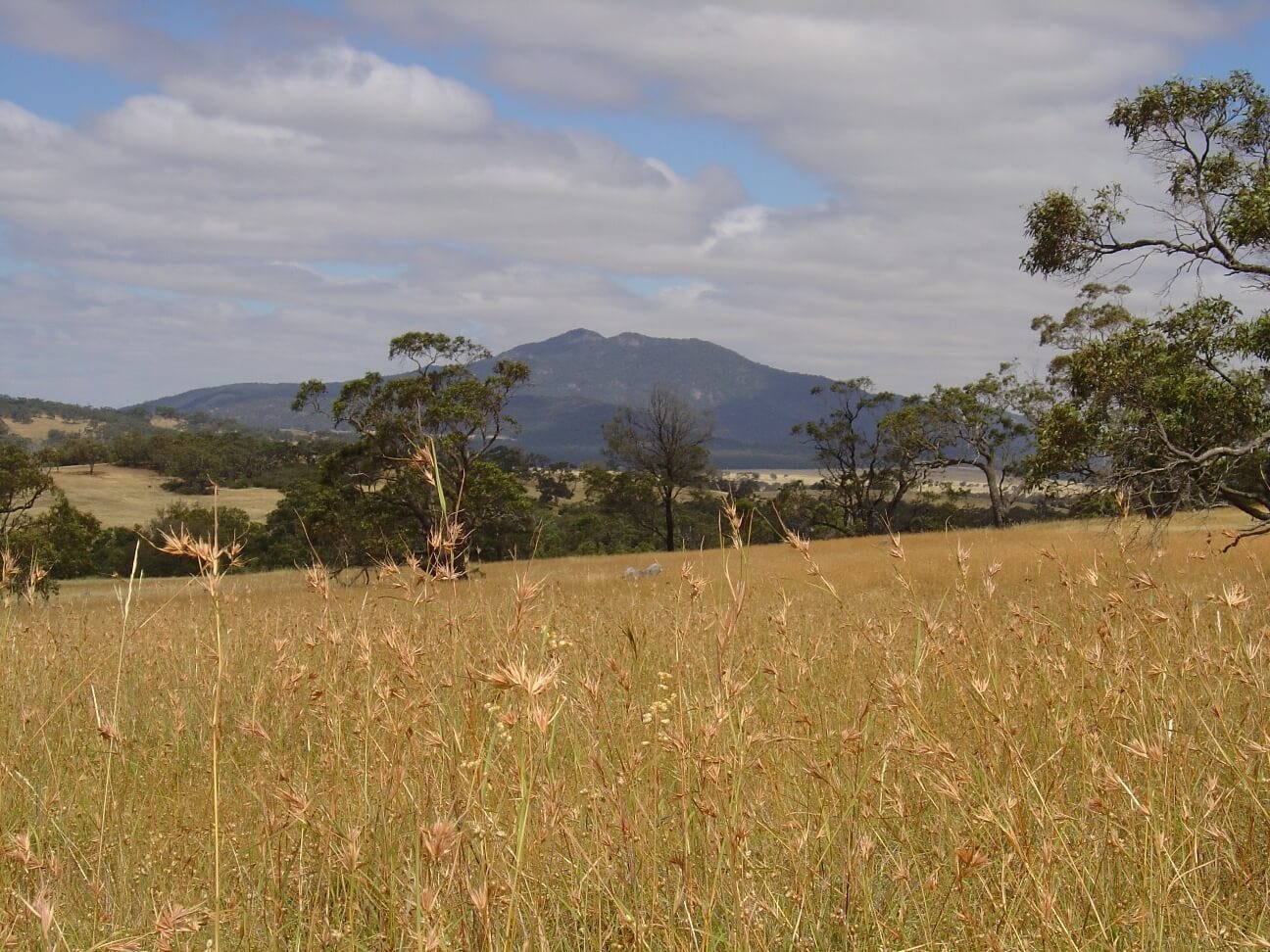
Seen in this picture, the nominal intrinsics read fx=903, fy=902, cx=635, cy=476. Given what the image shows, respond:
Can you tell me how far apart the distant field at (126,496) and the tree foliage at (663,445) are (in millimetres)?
32939

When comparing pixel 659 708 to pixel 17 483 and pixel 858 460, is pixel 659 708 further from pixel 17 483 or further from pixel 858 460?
pixel 858 460

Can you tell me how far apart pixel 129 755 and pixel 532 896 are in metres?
3.14

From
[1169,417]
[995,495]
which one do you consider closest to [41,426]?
[995,495]

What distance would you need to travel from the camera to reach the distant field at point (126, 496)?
242 ft

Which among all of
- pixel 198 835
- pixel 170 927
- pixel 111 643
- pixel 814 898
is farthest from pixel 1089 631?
pixel 111 643

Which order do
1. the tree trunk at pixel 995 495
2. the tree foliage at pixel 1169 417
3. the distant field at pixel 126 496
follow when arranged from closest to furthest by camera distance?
the tree foliage at pixel 1169 417 → the tree trunk at pixel 995 495 → the distant field at pixel 126 496

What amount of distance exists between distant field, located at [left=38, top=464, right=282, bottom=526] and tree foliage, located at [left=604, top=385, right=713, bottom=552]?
1297 inches

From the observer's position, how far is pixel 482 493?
31.1 m

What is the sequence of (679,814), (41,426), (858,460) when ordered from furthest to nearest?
1. (41,426)
2. (858,460)
3. (679,814)

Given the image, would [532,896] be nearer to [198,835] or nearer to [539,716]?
[539,716]

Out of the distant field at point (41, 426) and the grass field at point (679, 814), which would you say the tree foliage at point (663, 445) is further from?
the distant field at point (41, 426)

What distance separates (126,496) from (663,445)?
5797cm

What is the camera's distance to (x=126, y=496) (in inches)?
3258

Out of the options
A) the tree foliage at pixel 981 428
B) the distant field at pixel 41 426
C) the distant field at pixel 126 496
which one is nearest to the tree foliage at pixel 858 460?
the tree foliage at pixel 981 428
